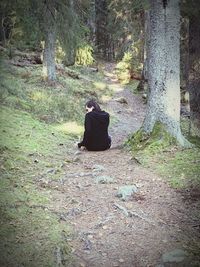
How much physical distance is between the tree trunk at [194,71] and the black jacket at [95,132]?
3801mm

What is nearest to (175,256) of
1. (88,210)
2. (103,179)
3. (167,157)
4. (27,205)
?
(88,210)

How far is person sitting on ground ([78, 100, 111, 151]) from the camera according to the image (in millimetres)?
10484

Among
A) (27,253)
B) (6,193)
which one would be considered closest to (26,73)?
(6,193)

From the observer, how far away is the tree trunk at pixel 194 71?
12.7m

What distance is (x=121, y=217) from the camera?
6.20m

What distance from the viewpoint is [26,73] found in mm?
17359

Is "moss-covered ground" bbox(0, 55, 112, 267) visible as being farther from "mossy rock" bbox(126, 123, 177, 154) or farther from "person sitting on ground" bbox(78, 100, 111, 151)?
"mossy rock" bbox(126, 123, 177, 154)

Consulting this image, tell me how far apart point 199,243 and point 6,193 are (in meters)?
3.07

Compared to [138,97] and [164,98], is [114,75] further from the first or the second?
[164,98]

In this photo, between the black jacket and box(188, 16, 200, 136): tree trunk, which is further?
box(188, 16, 200, 136): tree trunk

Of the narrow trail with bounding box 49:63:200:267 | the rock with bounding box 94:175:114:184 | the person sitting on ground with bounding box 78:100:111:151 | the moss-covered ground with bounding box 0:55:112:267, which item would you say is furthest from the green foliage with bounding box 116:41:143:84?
the rock with bounding box 94:175:114:184

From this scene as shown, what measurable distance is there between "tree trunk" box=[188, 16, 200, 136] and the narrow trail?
5041 mm

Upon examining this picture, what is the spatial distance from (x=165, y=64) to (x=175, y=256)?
5250 mm

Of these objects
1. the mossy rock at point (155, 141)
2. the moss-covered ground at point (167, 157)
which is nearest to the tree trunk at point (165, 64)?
the mossy rock at point (155, 141)
